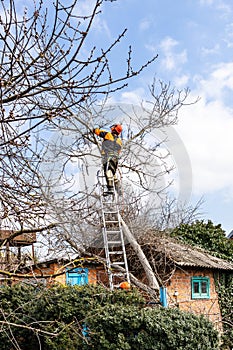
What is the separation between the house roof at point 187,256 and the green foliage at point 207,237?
505 millimetres

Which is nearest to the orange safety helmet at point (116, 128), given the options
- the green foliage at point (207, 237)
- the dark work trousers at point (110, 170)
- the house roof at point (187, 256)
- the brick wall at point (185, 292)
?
the dark work trousers at point (110, 170)

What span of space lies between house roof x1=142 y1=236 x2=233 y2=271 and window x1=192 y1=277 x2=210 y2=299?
614mm

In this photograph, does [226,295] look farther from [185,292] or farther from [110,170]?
[110,170]

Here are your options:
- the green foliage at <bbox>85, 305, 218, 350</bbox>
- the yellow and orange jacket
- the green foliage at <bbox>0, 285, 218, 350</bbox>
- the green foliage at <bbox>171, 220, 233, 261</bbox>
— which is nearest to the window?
the green foliage at <bbox>171, 220, 233, 261</bbox>

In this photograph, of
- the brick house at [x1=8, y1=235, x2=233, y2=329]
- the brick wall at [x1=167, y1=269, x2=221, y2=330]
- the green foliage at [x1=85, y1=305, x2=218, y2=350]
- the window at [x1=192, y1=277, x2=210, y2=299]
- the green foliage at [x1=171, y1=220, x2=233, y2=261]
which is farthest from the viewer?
the green foliage at [x1=171, y1=220, x2=233, y2=261]

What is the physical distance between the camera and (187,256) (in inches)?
529

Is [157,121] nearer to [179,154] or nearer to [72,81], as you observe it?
[179,154]

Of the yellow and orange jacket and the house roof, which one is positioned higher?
the yellow and orange jacket

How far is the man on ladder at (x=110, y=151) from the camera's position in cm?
1069

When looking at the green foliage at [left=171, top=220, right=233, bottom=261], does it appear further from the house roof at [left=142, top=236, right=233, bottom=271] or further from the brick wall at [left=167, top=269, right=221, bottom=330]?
the brick wall at [left=167, top=269, right=221, bottom=330]

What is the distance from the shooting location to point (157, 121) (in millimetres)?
12594

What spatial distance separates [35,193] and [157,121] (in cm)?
852

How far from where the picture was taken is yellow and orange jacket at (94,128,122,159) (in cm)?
1063

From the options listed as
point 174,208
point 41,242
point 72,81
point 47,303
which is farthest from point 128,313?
point 174,208
